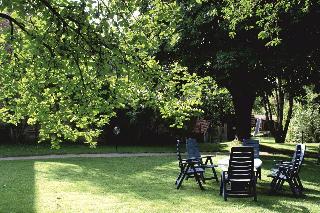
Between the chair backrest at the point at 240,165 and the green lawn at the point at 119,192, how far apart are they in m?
0.63

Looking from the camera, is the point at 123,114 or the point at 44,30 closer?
the point at 44,30

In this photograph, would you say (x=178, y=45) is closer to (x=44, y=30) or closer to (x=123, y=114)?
(x=123, y=114)

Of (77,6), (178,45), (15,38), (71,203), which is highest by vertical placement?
(178,45)

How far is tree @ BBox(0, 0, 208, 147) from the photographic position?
273 inches

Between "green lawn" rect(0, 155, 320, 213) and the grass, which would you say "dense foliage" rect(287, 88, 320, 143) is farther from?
"green lawn" rect(0, 155, 320, 213)

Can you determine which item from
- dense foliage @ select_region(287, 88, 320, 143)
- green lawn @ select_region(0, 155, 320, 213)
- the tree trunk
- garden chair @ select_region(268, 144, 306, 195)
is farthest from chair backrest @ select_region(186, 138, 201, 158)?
dense foliage @ select_region(287, 88, 320, 143)

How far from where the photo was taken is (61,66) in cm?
706

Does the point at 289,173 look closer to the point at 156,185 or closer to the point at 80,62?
the point at 156,185

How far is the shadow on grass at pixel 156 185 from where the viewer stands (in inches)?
384

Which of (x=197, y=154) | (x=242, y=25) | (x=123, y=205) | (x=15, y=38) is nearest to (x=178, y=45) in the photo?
(x=242, y=25)

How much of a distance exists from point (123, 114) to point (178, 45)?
9.54 m

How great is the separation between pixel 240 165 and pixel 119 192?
3.47 metres

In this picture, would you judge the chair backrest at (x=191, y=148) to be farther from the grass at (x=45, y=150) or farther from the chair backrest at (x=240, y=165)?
the grass at (x=45, y=150)

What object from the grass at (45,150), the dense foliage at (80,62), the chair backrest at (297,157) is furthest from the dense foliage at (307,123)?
the dense foliage at (80,62)
